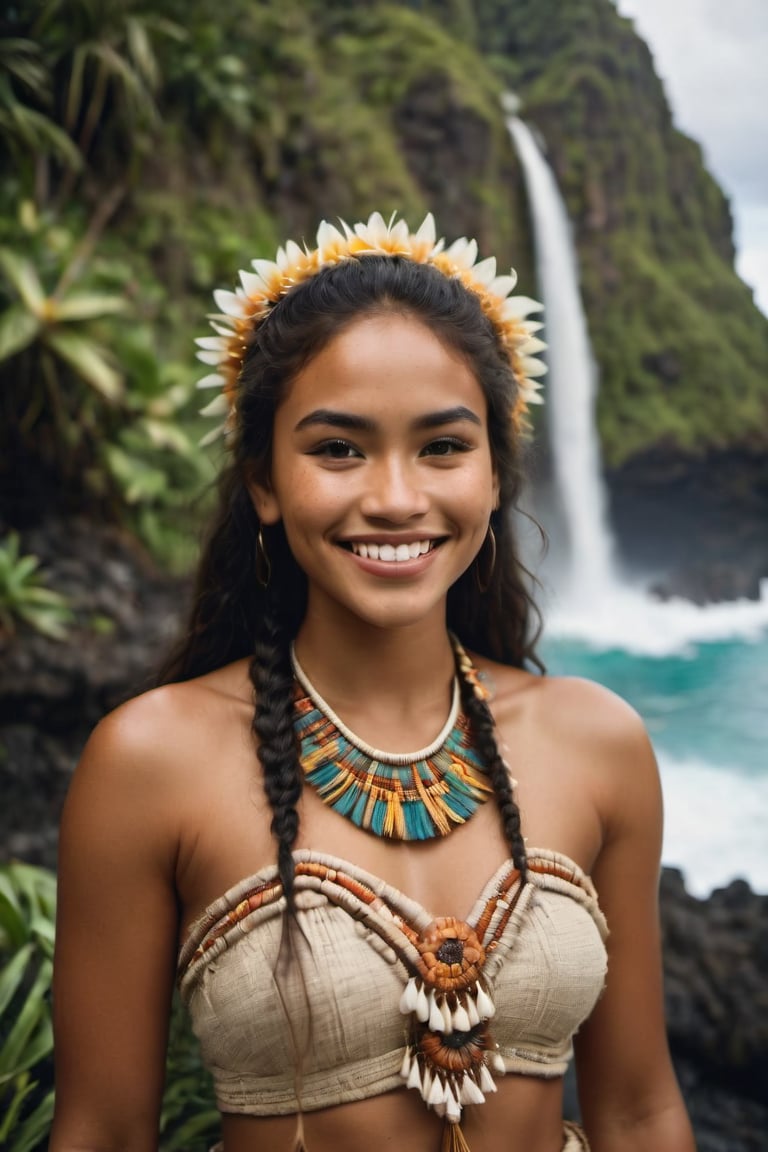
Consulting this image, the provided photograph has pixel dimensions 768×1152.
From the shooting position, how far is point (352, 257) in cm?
163

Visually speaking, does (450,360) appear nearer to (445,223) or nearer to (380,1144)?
(380,1144)

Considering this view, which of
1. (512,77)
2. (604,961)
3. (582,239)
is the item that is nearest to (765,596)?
(582,239)

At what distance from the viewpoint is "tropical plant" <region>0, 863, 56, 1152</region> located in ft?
7.55

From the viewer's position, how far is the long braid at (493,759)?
5.30ft

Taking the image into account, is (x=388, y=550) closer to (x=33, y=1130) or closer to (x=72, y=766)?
(x=33, y=1130)

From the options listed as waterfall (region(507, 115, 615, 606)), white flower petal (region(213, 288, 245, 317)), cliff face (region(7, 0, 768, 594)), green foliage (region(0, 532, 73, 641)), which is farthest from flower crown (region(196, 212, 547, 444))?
waterfall (region(507, 115, 615, 606))

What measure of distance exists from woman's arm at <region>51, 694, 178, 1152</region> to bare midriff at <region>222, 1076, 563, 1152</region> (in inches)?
8.0

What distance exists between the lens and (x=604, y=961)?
1.64 metres

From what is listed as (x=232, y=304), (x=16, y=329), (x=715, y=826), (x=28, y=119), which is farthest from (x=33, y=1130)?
(x=28, y=119)

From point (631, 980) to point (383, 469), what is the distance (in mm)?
1053

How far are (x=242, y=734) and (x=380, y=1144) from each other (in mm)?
672

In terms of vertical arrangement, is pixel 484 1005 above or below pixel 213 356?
below

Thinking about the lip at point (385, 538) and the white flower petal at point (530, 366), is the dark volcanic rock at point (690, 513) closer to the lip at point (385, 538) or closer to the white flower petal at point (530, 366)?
the white flower petal at point (530, 366)

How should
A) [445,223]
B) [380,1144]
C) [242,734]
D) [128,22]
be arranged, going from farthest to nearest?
1. [445,223]
2. [128,22]
3. [242,734]
4. [380,1144]
